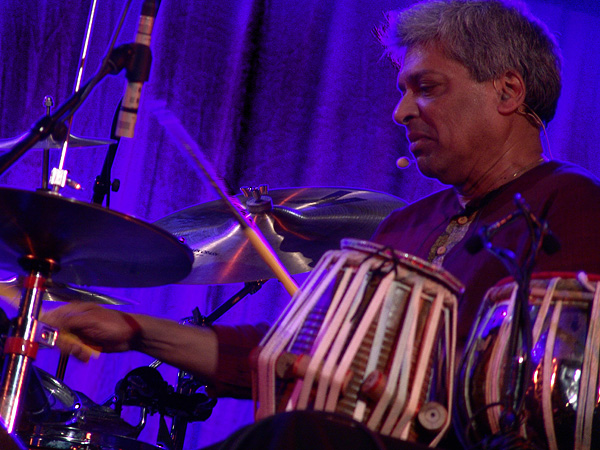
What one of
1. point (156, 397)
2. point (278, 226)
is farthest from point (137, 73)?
point (156, 397)

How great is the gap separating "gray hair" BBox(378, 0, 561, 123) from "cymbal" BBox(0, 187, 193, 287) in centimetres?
85

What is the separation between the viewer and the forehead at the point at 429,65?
1.87 m

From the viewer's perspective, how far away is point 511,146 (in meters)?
1.85

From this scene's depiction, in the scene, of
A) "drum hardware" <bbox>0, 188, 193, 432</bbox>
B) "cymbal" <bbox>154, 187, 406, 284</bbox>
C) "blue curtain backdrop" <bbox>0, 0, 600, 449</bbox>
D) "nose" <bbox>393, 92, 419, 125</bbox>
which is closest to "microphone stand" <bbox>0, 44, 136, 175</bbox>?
"drum hardware" <bbox>0, 188, 193, 432</bbox>

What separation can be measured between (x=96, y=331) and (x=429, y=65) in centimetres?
105

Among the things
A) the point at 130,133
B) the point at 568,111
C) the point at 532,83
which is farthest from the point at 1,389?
the point at 568,111

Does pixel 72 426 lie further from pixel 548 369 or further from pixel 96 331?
pixel 548 369

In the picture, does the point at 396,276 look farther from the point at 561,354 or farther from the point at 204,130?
the point at 204,130

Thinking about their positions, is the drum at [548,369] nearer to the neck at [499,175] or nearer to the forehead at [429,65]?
the neck at [499,175]

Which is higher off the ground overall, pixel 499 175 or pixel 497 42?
pixel 497 42

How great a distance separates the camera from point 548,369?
98cm

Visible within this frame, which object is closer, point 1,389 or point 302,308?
point 302,308

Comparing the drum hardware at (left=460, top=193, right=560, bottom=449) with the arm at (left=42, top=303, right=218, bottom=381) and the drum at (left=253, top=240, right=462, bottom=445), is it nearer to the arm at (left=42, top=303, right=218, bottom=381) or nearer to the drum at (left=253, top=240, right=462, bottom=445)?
the drum at (left=253, top=240, right=462, bottom=445)

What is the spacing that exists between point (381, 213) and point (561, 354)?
139 centimetres
